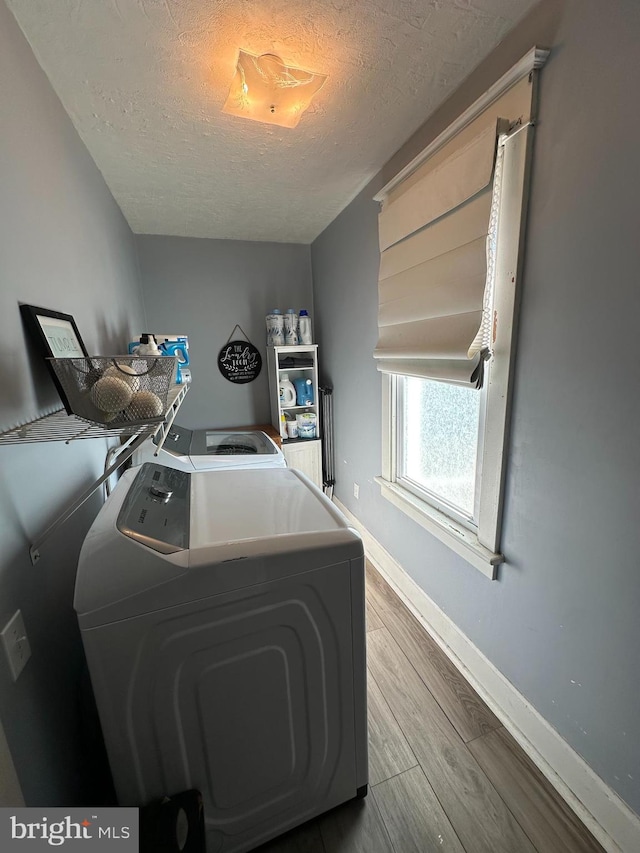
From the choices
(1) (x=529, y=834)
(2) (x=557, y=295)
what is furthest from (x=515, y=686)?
(2) (x=557, y=295)

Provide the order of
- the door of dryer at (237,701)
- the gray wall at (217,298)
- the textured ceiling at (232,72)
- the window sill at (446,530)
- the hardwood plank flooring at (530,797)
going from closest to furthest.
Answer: the door of dryer at (237,701), the textured ceiling at (232,72), the hardwood plank flooring at (530,797), the window sill at (446,530), the gray wall at (217,298)

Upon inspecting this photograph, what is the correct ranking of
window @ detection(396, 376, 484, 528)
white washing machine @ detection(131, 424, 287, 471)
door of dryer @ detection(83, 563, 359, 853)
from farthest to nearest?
white washing machine @ detection(131, 424, 287, 471)
window @ detection(396, 376, 484, 528)
door of dryer @ detection(83, 563, 359, 853)

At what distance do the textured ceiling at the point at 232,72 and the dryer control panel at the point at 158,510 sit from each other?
4.26 ft

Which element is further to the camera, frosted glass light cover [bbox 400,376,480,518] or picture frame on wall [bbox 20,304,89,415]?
frosted glass light cover [bbox 400,376,480,518]

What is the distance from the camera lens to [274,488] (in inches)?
47.6

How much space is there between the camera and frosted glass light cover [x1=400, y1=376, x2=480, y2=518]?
1.55 m

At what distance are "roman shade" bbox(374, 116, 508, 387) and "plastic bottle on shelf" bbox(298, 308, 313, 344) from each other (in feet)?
3.49

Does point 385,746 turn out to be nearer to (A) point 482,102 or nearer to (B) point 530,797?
(B) point 530,797

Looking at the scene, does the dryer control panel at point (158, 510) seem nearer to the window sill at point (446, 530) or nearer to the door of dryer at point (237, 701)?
the door of dryer at point (237, 701)

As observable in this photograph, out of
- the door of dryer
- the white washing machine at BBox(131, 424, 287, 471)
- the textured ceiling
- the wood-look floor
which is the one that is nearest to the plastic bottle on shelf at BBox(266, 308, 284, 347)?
the white washing machine at BBox(131, 424, 287, 471)

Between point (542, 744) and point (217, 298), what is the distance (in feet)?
10.3

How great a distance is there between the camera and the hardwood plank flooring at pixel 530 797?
1.06 metres

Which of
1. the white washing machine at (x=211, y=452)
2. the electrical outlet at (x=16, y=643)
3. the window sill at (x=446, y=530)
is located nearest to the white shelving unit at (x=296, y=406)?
the white washing machine at (x=211, y=452)

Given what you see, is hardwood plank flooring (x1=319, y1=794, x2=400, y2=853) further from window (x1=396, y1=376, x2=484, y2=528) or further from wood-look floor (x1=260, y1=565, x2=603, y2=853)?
window (x1=396, y1=376, x2=484, y2=528)
